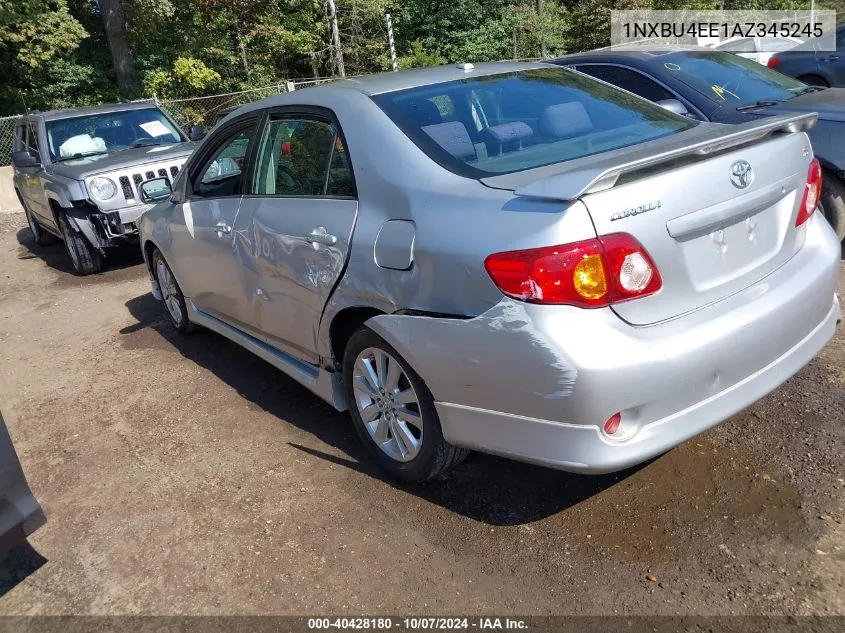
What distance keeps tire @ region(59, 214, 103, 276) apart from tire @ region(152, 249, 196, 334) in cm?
274

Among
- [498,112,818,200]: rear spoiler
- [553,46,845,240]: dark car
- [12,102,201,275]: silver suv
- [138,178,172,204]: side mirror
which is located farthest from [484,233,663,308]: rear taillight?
[12,102,201,275]: silver suv

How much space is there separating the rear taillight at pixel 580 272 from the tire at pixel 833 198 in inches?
150

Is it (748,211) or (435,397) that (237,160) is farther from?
(748,211)

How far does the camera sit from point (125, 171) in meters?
7.68

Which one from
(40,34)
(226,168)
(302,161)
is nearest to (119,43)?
(40,34)

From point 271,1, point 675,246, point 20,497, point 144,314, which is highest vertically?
point 271,1

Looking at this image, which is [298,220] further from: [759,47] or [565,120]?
[759,47]

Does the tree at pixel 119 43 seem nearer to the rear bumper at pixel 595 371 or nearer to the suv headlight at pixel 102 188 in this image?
the suv headlight at pixel 102 188

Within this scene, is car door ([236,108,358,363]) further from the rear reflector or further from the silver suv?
the silver suv

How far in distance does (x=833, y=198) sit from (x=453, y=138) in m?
3.76

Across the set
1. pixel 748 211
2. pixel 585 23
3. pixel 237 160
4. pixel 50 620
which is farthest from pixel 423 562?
pixel 585 23

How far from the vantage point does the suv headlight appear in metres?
7.62

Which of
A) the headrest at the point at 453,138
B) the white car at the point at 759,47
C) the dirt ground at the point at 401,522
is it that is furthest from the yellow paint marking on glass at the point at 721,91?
the white car at the point at 759,47

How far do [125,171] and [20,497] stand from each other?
5697 mm
